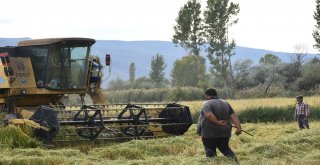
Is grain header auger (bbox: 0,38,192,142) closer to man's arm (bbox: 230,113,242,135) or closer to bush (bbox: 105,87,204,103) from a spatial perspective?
man's arm (bbox: 230,113,242,135)

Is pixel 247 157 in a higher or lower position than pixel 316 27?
lower

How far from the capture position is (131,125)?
1245 cm

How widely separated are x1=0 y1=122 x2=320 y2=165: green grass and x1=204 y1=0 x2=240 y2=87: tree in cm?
3659

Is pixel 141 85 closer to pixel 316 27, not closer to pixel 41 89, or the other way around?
pixel 316 27

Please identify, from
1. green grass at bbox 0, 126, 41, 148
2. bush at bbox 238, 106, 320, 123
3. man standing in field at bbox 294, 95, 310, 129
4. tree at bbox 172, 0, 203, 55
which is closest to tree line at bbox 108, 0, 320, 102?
tree at bbox 172, 0, 203, 55

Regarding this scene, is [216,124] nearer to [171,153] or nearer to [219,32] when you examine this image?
[171,153]

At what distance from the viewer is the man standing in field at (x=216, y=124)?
832 cm

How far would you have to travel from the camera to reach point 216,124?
27.2 ft

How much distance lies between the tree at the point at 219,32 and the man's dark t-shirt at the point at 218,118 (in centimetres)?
3948

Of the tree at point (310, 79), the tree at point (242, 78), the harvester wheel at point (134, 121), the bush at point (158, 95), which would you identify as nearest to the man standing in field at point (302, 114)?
the harvester wheel at point (134, 121)

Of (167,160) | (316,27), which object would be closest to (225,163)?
(167,160)

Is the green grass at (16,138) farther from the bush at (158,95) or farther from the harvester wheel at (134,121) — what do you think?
the bush at (158,95)

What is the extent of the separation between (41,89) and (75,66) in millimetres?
1158

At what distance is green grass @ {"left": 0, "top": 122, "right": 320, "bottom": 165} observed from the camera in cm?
870
